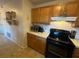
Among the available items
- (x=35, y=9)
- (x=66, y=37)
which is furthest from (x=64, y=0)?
(x=35, y=9)

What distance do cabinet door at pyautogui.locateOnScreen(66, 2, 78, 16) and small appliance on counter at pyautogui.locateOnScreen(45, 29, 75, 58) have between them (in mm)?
610

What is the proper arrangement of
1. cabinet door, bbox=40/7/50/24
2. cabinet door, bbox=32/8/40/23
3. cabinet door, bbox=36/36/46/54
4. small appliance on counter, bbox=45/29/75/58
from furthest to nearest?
cabinet door, bbox=32/8/40/23 < cabinet door, bbox=40/7/50/24 < cabinet door, bbox=36/36/46/54 < small appliance on counter, bbox=45/29/75/58

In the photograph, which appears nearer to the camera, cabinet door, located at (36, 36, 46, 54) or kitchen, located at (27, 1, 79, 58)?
kitchen, located at (27, 1, 79, 58)

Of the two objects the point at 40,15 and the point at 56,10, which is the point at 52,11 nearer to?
the point at 56,10

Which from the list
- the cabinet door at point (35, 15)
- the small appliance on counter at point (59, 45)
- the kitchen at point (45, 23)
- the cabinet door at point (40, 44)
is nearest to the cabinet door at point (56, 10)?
the kitchen at point (45, 23)

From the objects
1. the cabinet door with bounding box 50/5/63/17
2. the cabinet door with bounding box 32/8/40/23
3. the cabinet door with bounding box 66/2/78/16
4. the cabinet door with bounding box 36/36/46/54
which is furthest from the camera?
Result: the cabinet door with bounding box 32/8/40/23

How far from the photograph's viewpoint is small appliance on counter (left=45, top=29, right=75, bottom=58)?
9.15 feet

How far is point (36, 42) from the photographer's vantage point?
4.18 m

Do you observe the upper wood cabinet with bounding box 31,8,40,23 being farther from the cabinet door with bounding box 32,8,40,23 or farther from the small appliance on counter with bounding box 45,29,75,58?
the small appliance on counter with bounding box 45,29,75,58

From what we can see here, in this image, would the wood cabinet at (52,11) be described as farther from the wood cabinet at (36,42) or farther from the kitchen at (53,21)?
the wood cabinet at (36,42)

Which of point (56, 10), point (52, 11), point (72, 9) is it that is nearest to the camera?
point (72, 9)

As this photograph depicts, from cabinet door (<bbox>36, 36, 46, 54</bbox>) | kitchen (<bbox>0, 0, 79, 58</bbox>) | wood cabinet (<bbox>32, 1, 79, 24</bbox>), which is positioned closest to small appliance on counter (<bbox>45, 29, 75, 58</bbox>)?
kitchen (<bbox>0, 0, 79, 58</bbox>)

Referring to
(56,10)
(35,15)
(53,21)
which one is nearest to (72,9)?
(56,10)

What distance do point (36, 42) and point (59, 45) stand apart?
137 centimetres
